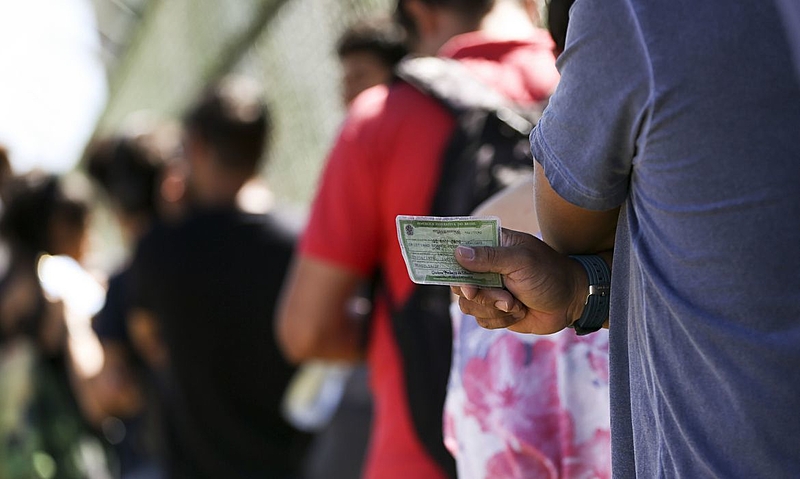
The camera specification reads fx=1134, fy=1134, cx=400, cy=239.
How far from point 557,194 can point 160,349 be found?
2774mm

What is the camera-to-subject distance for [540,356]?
1848mm

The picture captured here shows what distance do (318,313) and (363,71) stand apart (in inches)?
45.2

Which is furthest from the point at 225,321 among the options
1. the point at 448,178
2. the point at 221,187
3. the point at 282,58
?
the point at 282,58

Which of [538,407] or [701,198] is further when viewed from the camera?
[538,407]

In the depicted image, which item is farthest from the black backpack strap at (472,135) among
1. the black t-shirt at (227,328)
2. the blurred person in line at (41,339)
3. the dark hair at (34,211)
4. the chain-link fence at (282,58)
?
the dark hair at (34,211)

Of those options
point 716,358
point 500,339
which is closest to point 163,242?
point 500,339

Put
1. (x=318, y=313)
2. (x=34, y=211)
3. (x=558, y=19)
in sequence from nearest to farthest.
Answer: (x=558, y=19) → (x=318, y=313) → (x=34, y=211)

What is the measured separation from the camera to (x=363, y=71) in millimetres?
3562

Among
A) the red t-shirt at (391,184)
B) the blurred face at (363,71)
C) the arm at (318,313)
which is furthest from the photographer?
the blurred face at (363,71)

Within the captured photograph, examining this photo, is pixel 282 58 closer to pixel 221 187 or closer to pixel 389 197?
pixel 221 187

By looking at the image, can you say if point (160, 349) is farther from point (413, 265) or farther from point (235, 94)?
point (413, 265)

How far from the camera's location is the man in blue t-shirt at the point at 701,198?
1.24 metres

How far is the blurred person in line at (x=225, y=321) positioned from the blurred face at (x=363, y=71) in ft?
1.31

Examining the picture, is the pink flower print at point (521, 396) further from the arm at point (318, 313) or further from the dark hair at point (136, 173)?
the dark hair at point (136, 173)
